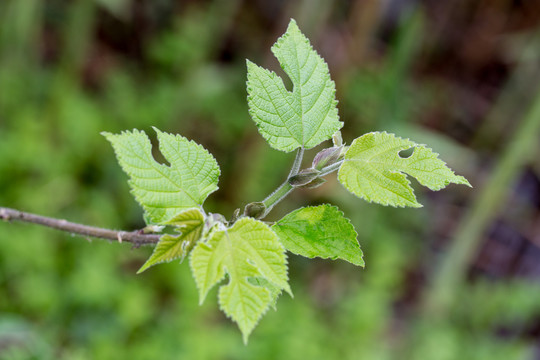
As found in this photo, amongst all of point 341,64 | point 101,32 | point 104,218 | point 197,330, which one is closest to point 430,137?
point 341,64

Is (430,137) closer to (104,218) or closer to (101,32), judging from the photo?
(104,218)

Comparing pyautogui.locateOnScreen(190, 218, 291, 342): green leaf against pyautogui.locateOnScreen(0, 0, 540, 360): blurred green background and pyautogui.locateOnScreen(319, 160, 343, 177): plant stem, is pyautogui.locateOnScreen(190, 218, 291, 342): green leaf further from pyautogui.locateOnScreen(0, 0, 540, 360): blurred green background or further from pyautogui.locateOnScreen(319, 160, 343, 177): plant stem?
pyautogui.locateOnScreen(0, 0, 540, 360): blurred green background

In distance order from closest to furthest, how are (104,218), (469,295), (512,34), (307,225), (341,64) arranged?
(307,225)
(104,218)
(341,64)
(469,295)
(512,34)

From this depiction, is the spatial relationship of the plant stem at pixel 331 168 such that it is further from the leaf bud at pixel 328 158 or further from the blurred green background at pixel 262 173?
the blurred green background at pixel 262 173

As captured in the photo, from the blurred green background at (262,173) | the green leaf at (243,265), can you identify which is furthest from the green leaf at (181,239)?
the blurred green background at (262,173)

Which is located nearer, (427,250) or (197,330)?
(197,330)

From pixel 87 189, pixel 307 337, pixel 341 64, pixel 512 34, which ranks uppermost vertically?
pixel 512 34

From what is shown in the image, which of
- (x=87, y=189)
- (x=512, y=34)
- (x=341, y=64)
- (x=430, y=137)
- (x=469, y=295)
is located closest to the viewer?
(x=430, y=137)
